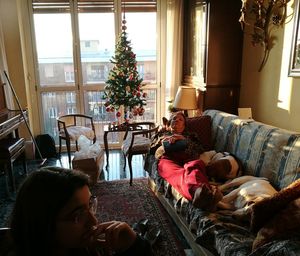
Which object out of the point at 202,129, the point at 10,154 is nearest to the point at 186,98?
the point at 202,129

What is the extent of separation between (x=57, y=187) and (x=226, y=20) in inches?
127

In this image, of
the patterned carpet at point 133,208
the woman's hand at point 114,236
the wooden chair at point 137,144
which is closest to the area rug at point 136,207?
the patterned carpet at point 133,208

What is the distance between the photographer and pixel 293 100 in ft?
8.54

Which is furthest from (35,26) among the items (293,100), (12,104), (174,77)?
(293,100)

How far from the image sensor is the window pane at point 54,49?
4.22 m

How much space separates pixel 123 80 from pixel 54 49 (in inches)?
49.2

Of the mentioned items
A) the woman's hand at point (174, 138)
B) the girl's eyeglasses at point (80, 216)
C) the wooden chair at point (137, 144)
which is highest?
the girl's eyeglasses at point (80, 216)

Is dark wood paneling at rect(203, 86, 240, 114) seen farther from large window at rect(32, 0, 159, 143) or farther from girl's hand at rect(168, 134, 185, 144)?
large window at rect(32, 0, 159, 143)

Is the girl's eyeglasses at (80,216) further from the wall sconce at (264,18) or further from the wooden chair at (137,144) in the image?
the wall sconce at (264,18)

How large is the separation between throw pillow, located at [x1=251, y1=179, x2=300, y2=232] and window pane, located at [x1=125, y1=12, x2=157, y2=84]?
3.46m

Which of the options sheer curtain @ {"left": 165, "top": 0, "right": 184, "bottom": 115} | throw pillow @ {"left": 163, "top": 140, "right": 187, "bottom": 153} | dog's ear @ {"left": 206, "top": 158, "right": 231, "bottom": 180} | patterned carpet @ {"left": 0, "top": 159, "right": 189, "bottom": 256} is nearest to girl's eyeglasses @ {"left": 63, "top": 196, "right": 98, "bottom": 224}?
patterned carpet @ {"left": 0, "top": 159, "right": 189, "bottom": 256}

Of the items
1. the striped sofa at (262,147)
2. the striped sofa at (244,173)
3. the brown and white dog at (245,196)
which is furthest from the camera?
the striped sofa at (262,147)

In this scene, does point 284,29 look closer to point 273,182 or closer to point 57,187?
point 273,182

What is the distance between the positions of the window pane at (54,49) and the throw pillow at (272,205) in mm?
3707
